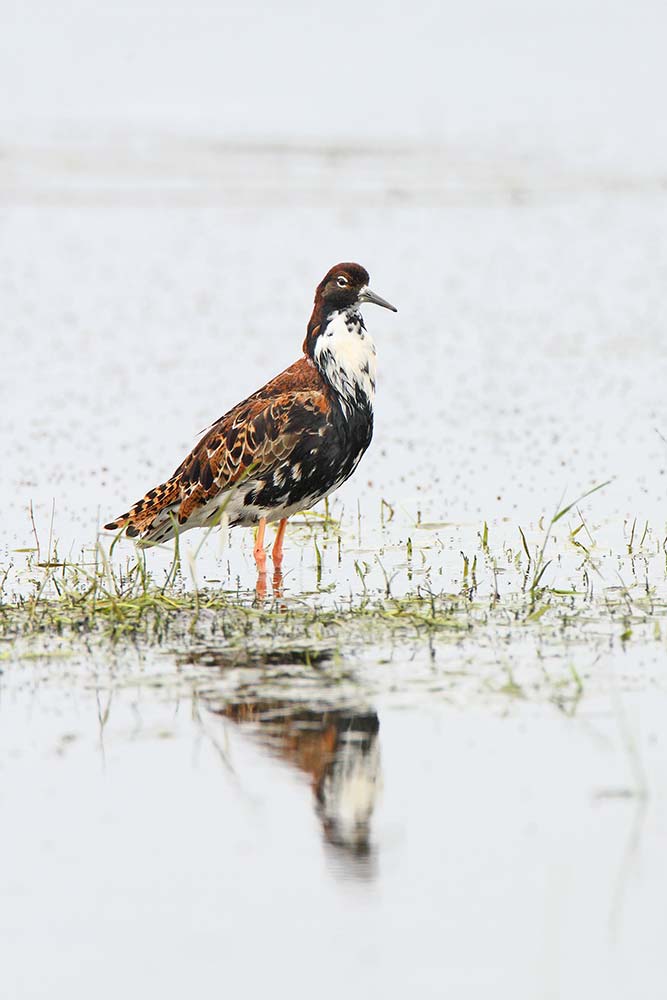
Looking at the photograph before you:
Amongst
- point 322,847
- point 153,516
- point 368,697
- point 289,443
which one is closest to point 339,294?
point 289,443

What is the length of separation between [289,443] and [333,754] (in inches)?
138

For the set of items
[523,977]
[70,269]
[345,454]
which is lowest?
[523,977]

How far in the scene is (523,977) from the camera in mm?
4969

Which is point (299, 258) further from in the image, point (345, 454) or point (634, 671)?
point (634, 671)

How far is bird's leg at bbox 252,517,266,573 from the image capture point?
10.0 m

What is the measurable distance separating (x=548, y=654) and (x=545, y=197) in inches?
1171

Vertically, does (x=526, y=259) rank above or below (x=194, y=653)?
above

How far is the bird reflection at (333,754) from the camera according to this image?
600 centimetres

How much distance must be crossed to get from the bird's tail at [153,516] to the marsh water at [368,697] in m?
0.24

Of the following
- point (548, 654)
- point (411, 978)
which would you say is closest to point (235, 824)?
point (411, 978)

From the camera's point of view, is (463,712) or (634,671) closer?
(463,712)

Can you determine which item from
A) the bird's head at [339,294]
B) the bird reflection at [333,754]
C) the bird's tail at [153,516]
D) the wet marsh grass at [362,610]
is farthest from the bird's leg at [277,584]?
the bird reflection at [333,754]

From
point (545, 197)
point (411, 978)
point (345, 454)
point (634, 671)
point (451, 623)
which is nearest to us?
point (411, 978)

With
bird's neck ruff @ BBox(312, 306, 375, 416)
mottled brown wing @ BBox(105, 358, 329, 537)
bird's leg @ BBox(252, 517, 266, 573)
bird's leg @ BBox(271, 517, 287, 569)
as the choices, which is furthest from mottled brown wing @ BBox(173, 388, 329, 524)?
bird's leg @ BBox(271, 517, 287, 569)
